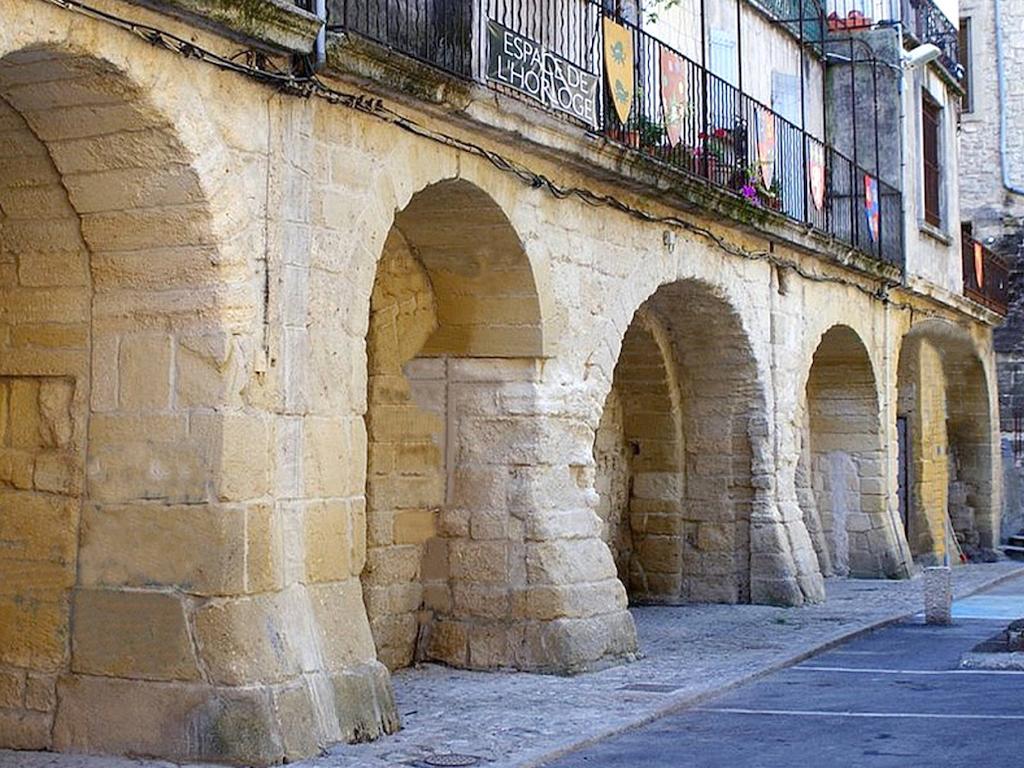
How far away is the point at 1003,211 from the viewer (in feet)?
82.4

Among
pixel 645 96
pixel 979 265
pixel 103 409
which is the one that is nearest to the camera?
pixel 103 409

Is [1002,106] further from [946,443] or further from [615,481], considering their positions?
[615,481]

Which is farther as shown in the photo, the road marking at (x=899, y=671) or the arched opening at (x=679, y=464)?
the arched opening at (x=679, y=464)

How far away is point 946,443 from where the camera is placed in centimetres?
2267

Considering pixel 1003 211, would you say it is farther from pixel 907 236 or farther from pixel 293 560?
pixel 293 560

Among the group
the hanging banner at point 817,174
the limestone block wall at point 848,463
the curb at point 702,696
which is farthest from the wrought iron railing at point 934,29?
the curb at point 702,696

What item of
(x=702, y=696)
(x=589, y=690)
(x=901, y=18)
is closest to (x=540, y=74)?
(x=589, y=690)

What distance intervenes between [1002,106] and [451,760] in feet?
69.8

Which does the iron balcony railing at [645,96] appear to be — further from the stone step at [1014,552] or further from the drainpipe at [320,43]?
the stone step at [1014,552]

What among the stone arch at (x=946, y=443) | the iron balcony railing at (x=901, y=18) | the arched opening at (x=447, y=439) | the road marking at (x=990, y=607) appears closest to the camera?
the arched opening at (x=447, y=439)

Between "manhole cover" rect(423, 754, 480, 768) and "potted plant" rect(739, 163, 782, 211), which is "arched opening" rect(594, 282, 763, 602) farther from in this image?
→ "manhole cover" rect(423, 754, 480, 768)

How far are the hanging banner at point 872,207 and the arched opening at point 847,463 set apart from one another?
4.14ft

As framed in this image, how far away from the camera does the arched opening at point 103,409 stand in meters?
6.76

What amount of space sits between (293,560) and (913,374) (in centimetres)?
1501
